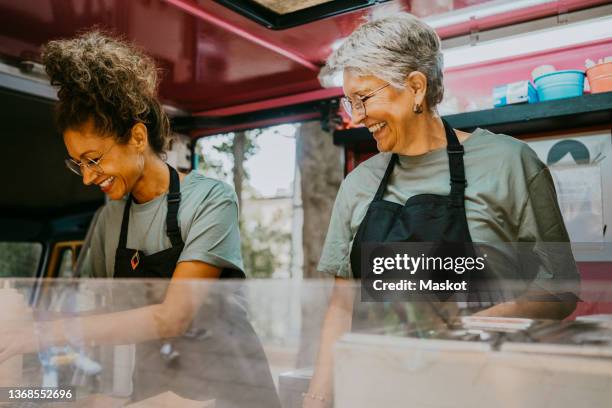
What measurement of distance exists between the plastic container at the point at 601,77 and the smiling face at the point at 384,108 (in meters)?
1.08

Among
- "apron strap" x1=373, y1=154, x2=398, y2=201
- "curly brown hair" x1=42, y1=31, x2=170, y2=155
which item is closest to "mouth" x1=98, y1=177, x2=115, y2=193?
"curly brown hair" x1=42, y1=31, x2=170, y2=155

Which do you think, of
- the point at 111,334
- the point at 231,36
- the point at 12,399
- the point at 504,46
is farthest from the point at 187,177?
the point at 504,46

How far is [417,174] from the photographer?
1.36 m

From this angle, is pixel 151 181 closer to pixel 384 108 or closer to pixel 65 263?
pixel 384 108

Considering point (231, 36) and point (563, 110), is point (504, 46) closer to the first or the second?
point (563, 110)

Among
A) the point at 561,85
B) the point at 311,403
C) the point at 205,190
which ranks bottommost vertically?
the point at 311,403

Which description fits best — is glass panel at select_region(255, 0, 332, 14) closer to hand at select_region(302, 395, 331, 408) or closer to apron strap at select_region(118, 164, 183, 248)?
apron strap at select_region(118, 164, 183, 248)

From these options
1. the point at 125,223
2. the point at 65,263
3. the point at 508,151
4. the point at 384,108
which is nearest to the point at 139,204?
the point at 125,223

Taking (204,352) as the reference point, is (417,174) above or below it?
above

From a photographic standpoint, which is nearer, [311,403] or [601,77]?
[311,403]

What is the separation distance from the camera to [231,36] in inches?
96.0

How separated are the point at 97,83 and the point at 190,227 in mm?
442

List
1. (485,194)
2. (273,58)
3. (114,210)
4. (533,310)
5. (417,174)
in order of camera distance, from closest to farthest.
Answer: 1. (533,310)
2. (485,194)
3. (417,174)
4. (114,210)
5. (273,58)

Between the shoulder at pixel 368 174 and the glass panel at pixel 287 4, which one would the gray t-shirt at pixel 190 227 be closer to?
the shoulder at pixel 368 174
